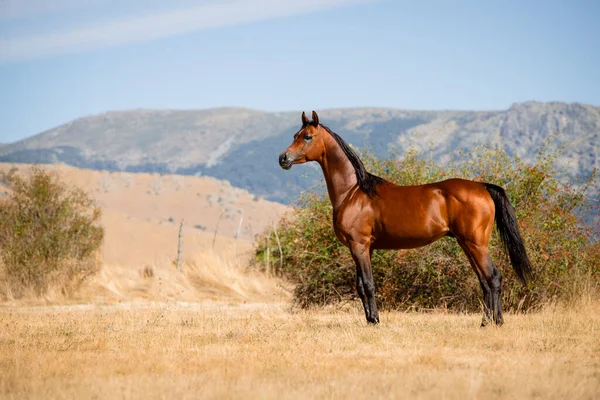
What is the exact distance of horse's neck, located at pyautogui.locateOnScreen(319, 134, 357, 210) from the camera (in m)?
9.80

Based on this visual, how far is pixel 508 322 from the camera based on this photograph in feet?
32.1

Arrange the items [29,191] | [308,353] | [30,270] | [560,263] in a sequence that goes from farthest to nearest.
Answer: [29,191] → [30,270] → [560,263] → [308,353]

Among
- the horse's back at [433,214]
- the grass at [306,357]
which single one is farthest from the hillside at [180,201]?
the horse's back at [433,214]

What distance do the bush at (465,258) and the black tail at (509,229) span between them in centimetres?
181

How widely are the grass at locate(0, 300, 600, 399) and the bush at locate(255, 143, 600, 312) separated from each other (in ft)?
2.53

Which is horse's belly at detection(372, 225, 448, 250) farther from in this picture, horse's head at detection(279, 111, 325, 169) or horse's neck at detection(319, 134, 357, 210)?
horse's head at detection(279, 111, 325, 169)

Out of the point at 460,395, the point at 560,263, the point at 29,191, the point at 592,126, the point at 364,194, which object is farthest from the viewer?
the point at 592,126

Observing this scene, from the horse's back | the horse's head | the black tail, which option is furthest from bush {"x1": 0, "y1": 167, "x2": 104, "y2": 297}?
the black tail

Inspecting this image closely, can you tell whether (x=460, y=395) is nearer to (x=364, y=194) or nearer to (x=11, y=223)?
(x=364, y=194)

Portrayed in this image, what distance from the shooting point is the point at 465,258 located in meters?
11.8

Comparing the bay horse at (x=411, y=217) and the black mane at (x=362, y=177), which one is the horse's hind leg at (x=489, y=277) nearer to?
the bay horse at (x=411, y=217)

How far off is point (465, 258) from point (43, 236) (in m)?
10.1

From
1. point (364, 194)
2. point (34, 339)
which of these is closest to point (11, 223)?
point (34, 339)

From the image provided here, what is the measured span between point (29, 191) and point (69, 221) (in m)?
1.18
